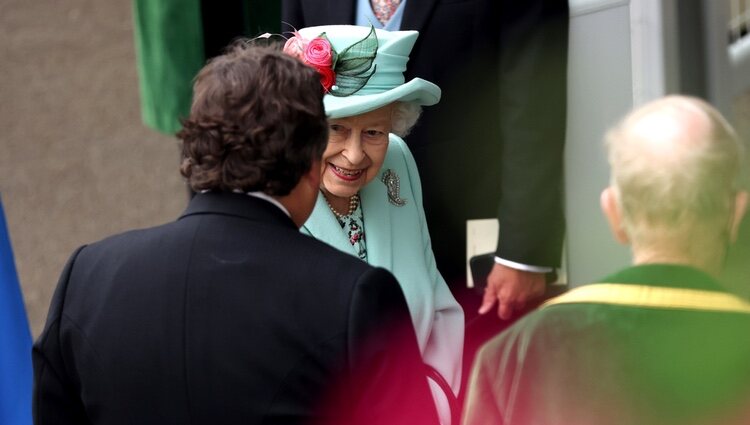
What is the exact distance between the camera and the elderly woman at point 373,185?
2723mm

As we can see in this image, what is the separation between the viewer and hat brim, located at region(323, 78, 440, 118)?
2701mm

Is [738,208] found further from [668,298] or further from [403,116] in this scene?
[403,116]

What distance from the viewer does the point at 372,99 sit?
273 cm

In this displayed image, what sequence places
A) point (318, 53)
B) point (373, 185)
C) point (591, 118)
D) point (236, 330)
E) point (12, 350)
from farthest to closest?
point (591, 118) → point (12, 350) → point (373, 185) → point (318, 53) → point (236, 330)

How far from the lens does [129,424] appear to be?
2023 millimetres

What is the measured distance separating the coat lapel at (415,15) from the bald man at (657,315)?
60.7 inches

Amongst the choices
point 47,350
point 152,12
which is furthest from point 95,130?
point 47,350

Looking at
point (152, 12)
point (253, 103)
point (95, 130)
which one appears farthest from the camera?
point (95, 130)

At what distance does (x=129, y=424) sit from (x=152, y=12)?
2.47 m

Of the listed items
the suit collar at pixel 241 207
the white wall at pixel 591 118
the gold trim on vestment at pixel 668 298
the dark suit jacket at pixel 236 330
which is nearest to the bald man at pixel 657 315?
the gold trim on vestment at pixel 668 298

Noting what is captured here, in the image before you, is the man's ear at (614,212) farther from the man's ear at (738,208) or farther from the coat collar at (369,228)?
the coat collar at (369,228)

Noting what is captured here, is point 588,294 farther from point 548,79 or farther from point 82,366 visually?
point 548,79

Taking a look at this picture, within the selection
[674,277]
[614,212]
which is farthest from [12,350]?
[674,277]

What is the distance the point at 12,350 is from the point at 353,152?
1.21 metres
